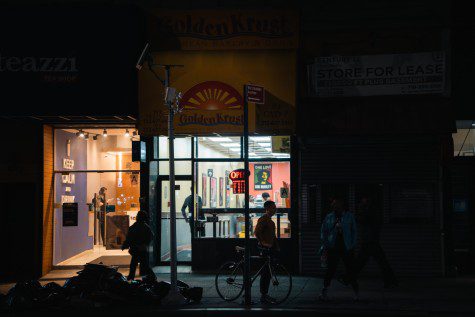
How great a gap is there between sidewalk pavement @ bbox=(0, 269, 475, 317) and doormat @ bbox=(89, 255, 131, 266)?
2580mm

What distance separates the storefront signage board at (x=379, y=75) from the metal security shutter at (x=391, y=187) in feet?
3.84

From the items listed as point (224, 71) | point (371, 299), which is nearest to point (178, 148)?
point (224, 71)

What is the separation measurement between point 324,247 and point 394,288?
2409mm

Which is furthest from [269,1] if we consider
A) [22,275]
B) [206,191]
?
[22,275]

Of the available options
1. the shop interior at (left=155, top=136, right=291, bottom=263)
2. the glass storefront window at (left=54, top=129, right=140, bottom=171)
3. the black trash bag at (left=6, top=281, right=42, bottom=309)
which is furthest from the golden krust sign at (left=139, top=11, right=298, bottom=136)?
the black trash bag at (left=6, top=281, right=42, bottom=309)

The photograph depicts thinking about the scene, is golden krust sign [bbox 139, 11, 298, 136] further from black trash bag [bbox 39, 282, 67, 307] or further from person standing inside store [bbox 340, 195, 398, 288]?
black trash bag [bbox 39, 282, 67, 307]

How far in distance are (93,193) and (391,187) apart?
7.81 meters

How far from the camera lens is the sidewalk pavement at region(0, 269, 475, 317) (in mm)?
11367

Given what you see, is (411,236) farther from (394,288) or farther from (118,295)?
(118,295)

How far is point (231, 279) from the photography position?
40.7 ft

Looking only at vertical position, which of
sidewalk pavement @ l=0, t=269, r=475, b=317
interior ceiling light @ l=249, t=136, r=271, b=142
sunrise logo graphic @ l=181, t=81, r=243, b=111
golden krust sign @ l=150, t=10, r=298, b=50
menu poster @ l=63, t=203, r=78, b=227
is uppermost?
golden krust sign @ l=150, t=10, r=298, b=50

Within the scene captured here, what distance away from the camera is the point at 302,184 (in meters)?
16.2

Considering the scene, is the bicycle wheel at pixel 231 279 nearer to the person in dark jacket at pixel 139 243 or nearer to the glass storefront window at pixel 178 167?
the person in dark jacket at pixel 139 243

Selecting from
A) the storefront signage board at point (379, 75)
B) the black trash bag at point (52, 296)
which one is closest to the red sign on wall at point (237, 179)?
the storefront signage board at point (379, 75)
